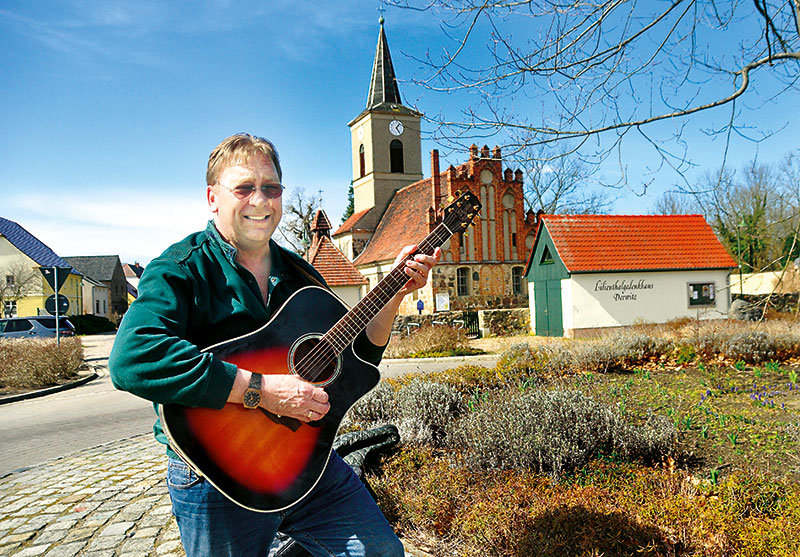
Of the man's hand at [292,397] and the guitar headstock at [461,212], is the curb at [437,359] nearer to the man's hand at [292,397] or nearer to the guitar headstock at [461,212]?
the guitar headstock at [461,212]

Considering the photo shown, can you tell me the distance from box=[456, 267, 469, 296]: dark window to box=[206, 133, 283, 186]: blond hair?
89.3 ft

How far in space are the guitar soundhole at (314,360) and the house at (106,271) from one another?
69.8 metres

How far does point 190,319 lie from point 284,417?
18.8 inches

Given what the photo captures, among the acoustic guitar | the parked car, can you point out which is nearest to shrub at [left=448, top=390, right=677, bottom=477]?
the acoustic guitar

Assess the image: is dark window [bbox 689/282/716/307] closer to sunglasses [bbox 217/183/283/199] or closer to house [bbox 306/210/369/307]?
house [bbox 306/210/369/307]

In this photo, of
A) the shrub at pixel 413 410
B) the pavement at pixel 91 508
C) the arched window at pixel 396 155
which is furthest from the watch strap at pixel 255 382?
the arched window at pixel 396 155

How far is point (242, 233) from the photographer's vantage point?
2.23 meters

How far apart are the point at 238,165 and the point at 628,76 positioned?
3831 mm

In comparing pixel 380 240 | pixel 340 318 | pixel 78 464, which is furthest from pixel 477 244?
pixel 340 318

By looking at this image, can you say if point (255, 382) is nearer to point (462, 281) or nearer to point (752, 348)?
point (752, 348)

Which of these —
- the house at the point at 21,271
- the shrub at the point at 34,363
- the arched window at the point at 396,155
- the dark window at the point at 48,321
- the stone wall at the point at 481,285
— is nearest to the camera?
Result: the shrub at the point at 34,363

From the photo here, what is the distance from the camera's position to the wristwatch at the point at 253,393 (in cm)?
195

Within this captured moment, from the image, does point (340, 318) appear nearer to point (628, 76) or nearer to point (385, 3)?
point (385, 3)

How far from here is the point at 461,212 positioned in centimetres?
257
